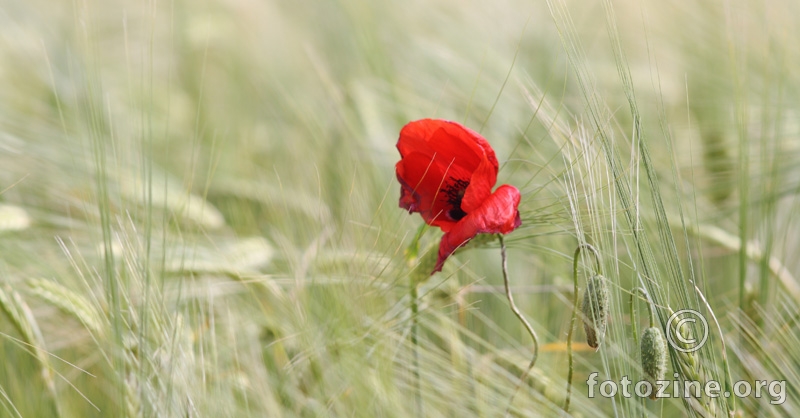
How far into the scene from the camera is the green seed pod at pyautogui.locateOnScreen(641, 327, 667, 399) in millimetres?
385

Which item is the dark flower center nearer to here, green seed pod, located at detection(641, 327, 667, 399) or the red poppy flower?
the red poppy flower

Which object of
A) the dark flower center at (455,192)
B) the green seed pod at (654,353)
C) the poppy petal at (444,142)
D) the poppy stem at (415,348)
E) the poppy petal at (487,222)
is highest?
the poppy petal at (444,142)

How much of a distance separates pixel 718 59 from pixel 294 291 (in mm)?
580

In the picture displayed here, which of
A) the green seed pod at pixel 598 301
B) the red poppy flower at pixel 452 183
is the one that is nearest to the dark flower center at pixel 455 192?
the red poppy flower at pixel 452 183

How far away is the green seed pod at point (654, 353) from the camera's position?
0.39 m

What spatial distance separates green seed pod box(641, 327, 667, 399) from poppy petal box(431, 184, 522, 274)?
85mm

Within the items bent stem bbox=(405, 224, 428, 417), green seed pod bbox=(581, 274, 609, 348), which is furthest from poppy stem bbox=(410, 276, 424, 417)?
green seed pod bbox=(581, 274, 609, 348)

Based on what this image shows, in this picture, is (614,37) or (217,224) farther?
(217,224)

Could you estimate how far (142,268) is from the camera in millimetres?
446

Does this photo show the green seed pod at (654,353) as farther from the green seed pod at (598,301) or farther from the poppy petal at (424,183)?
the poppy petal at (424,183)

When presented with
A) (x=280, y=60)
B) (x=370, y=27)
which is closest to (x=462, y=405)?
(x=370, y=27)

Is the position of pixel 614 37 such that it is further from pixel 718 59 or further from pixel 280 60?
pixel 280 60

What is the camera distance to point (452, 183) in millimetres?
478

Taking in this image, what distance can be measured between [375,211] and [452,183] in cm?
20
